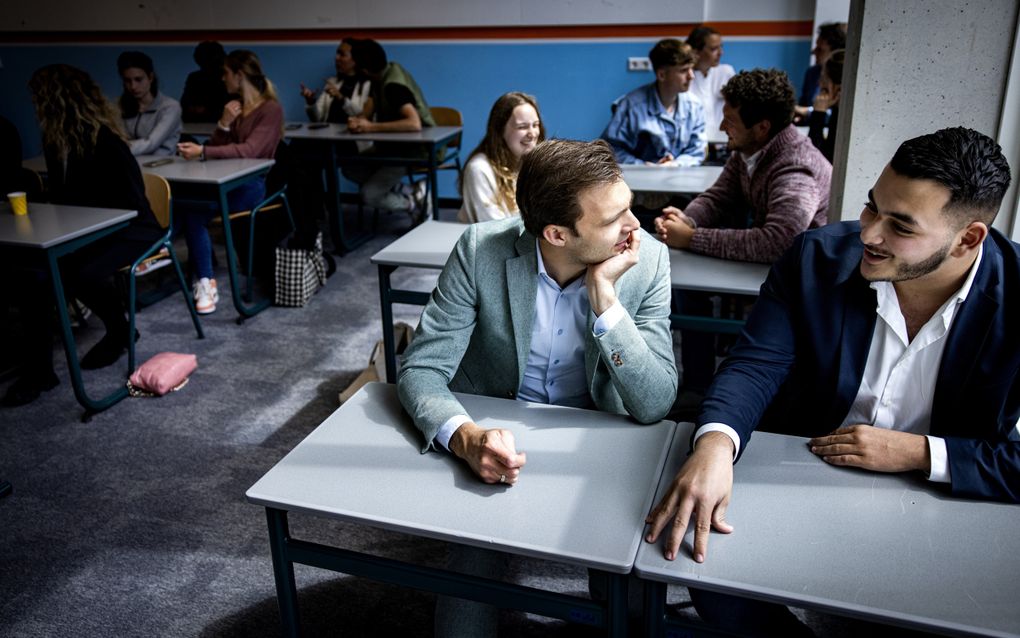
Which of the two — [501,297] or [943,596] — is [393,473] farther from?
[943,596]

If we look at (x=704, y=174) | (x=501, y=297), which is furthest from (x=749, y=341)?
(x=704, y=174)

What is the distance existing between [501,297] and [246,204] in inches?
120

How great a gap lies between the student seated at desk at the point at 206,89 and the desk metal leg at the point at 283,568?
507 centimetres

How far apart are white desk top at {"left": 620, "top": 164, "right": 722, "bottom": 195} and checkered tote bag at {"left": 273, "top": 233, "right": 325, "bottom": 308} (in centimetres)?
175

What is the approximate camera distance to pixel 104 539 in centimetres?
240

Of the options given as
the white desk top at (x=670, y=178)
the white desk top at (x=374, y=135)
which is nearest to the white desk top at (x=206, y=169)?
the white desk top at (x=374, y=135)

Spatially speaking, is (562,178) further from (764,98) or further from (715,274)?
(764,98)

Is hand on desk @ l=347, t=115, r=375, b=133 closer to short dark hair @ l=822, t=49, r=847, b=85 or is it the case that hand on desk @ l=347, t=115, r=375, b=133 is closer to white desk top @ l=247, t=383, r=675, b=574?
short dark hair @ l=822, t=49, r=847, b=85

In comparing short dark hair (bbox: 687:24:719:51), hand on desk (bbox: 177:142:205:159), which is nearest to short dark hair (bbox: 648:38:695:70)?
short dark hair (bbox: 687:24:719:51)

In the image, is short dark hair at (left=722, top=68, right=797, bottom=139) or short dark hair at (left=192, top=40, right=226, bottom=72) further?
short dark hair at (left=192, top=40, right=226, bottom=72)

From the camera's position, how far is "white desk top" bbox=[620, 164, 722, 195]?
350cm

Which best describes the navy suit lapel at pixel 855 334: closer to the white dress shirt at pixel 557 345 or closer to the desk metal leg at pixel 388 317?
the white dress shirt at pixel 557 345

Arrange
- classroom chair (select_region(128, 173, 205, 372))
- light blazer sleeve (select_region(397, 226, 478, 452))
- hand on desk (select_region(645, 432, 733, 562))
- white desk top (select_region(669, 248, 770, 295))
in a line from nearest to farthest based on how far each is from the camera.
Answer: hand on desk (select_region(645, 432, 733, 562))
light blazer sleeve (select_region(397, 226, 478, 452))
white desk top (select_region(669, 248, 770, 295))
classroom chair (select_region(128, 173, 205, 372))

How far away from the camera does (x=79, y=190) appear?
346 cm
